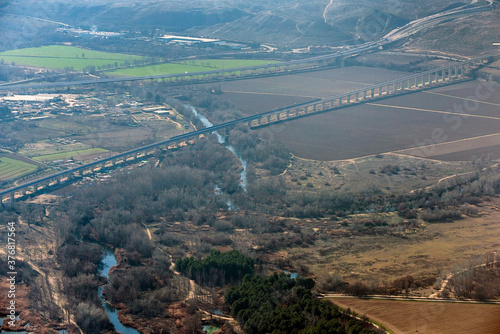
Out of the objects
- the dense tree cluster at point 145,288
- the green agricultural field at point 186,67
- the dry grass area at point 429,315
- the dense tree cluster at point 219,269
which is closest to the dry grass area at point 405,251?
the dry grass area at point 429,315

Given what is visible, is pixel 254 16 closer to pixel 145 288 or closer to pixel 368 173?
pixel 368 173

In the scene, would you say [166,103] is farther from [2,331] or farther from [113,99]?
[2,331]

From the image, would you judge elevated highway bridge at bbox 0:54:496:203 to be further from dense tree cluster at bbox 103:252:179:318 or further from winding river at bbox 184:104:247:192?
dense tree cluster at bbox 103:252:179:318

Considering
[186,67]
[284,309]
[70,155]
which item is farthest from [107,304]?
[186,67]

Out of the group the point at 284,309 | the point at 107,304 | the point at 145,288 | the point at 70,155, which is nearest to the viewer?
the point at 284,309

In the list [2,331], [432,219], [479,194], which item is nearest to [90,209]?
[2,331]

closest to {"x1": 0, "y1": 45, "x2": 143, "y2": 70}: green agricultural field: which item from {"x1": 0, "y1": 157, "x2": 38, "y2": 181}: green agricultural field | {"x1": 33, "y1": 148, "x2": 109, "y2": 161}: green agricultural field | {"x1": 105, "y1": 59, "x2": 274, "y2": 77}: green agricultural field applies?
{"x1": 105, "y1": 59, "x2": 274, "y2": 77}: green agricultural field

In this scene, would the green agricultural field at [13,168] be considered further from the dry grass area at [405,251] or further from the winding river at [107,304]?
the dry grass area at [405,251]
